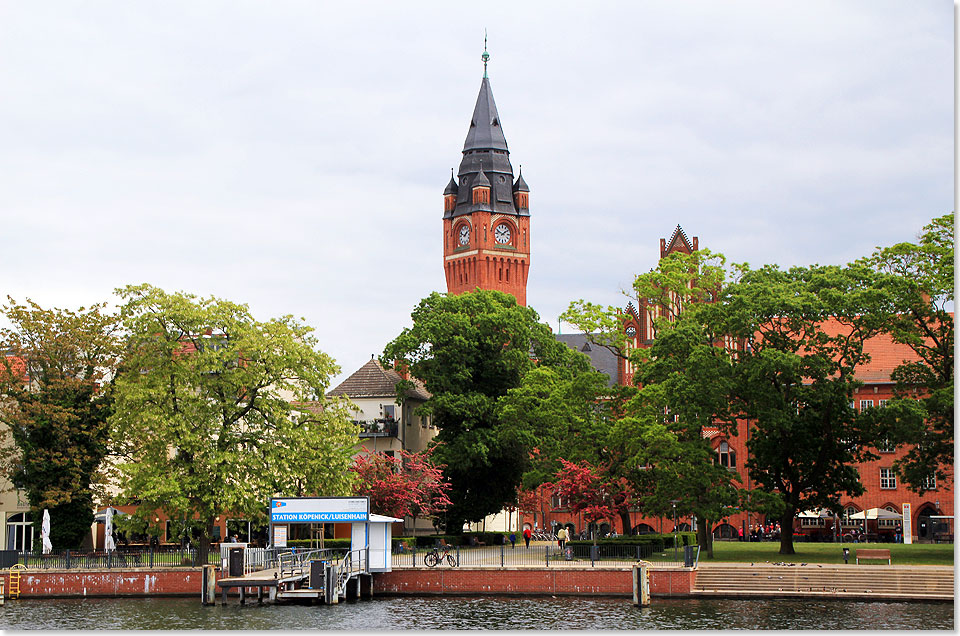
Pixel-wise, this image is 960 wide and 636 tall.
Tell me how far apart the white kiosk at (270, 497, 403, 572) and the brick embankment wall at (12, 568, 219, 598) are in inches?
149

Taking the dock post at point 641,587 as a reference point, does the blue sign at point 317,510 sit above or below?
above

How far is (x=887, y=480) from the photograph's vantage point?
78375 millimetres

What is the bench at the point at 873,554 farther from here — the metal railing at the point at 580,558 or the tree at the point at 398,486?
the tree at the point at 398,486

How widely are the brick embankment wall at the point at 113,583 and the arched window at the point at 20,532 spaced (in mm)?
12531

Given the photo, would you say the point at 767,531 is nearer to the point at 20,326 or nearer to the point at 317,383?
the point at 317,383

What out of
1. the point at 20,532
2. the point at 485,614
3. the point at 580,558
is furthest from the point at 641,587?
the point at 20,532

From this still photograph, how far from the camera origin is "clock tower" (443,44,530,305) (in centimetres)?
12050

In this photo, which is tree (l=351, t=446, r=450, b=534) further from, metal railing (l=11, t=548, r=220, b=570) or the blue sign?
metal railing (l=11, t=548, r=220, b=570)

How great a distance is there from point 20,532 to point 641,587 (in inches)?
1365

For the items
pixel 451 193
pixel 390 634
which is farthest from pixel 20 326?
pixel 451 193

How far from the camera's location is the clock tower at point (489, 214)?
120 m

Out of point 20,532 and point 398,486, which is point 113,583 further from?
point 20,532

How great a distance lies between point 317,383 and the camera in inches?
2024

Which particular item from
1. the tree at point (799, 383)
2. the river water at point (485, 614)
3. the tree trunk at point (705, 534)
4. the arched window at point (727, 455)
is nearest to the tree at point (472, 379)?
the tree trunk at point (705, 534)
